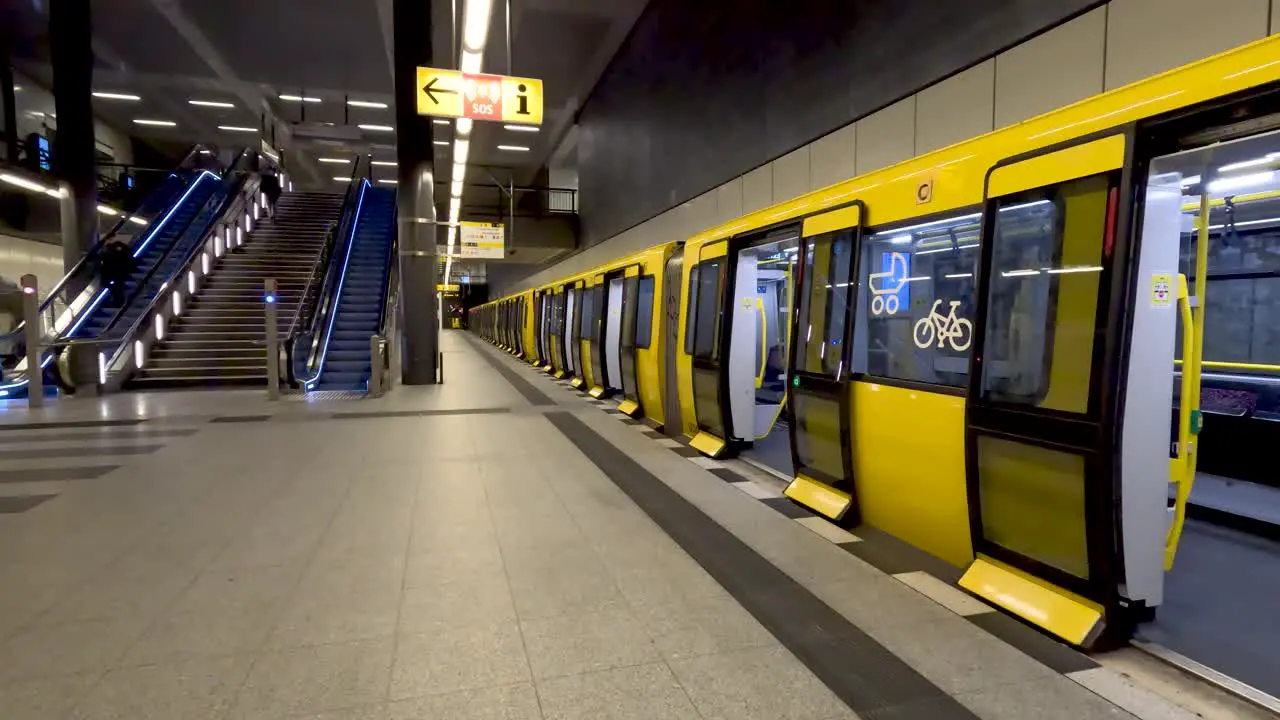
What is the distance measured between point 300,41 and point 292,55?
111cm

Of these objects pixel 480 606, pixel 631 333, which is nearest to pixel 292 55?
pixel 631 333

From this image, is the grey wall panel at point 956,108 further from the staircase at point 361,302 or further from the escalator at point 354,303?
the staircase at point 361,302

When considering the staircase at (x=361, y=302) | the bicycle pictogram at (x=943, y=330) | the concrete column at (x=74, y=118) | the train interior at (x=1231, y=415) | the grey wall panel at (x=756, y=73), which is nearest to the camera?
the train interior at (x=1231, y=415)

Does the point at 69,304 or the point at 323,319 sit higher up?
the point at 69,304

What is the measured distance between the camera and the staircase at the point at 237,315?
11.5 m

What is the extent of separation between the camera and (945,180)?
3.44 m

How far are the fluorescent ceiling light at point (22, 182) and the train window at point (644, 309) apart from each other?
1583 centimetres

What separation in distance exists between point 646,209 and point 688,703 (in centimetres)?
1232

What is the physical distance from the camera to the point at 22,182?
1566 centimetres

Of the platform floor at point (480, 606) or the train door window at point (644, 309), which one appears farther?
the train door window at point (644, 309)

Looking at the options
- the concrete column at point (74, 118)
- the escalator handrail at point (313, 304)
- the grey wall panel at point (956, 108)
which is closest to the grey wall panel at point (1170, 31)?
the grey wall panel at point (956, 108)

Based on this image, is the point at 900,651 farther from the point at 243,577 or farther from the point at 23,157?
the point at 23,157

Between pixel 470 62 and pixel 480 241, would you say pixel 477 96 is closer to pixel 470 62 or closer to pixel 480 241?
Answer: pixel 470 62

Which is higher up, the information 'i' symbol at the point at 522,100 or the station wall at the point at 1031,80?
the information 'i' symbol at the point at 522,100
